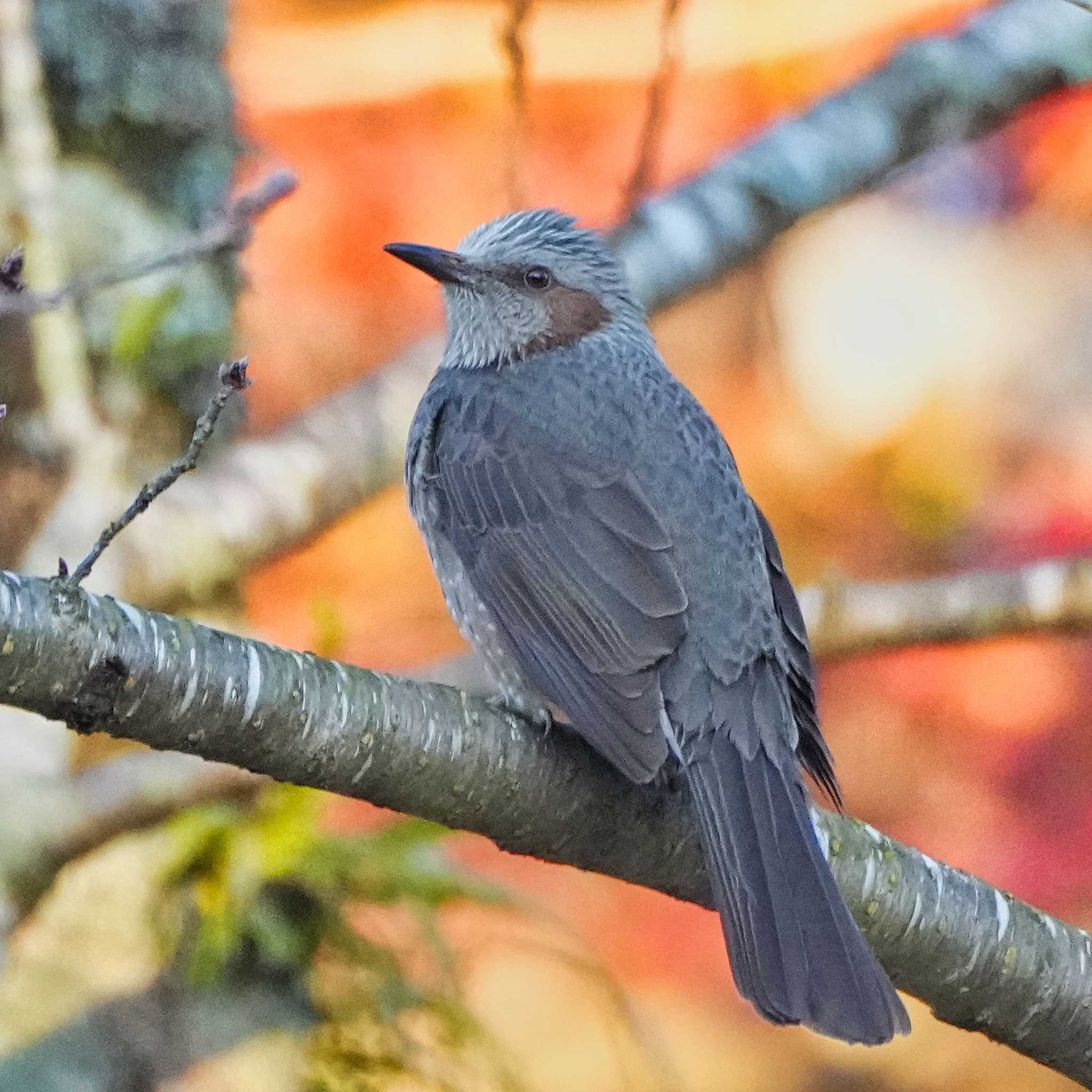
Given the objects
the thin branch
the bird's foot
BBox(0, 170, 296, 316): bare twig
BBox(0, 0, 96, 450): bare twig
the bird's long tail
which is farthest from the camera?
BBox(0, 0, 96, 450): bare twig

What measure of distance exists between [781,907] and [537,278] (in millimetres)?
922

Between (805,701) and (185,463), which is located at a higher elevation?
(805,701)

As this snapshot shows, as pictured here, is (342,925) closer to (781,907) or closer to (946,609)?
(946,609)

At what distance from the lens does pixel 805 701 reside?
1566mm

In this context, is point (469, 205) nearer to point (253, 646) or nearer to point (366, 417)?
point (366, 417)

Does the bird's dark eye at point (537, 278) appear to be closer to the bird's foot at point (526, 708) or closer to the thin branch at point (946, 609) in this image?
the bird's foot at point (526, 708)

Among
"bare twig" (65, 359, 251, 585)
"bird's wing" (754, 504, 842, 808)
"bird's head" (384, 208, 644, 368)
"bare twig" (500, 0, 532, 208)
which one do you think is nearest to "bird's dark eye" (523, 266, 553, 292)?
"bird's head" (384, 208, 644, 368)

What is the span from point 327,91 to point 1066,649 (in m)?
1.59

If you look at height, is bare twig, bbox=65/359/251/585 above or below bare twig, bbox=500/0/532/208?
below

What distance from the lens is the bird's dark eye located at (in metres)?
1.87

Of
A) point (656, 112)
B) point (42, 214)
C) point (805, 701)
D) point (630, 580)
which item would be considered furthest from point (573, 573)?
point (42, 214)

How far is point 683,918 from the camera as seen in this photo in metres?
2.40

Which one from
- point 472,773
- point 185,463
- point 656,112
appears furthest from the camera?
point 656,112

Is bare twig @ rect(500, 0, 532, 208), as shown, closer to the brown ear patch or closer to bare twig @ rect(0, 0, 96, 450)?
the brown ear patch
